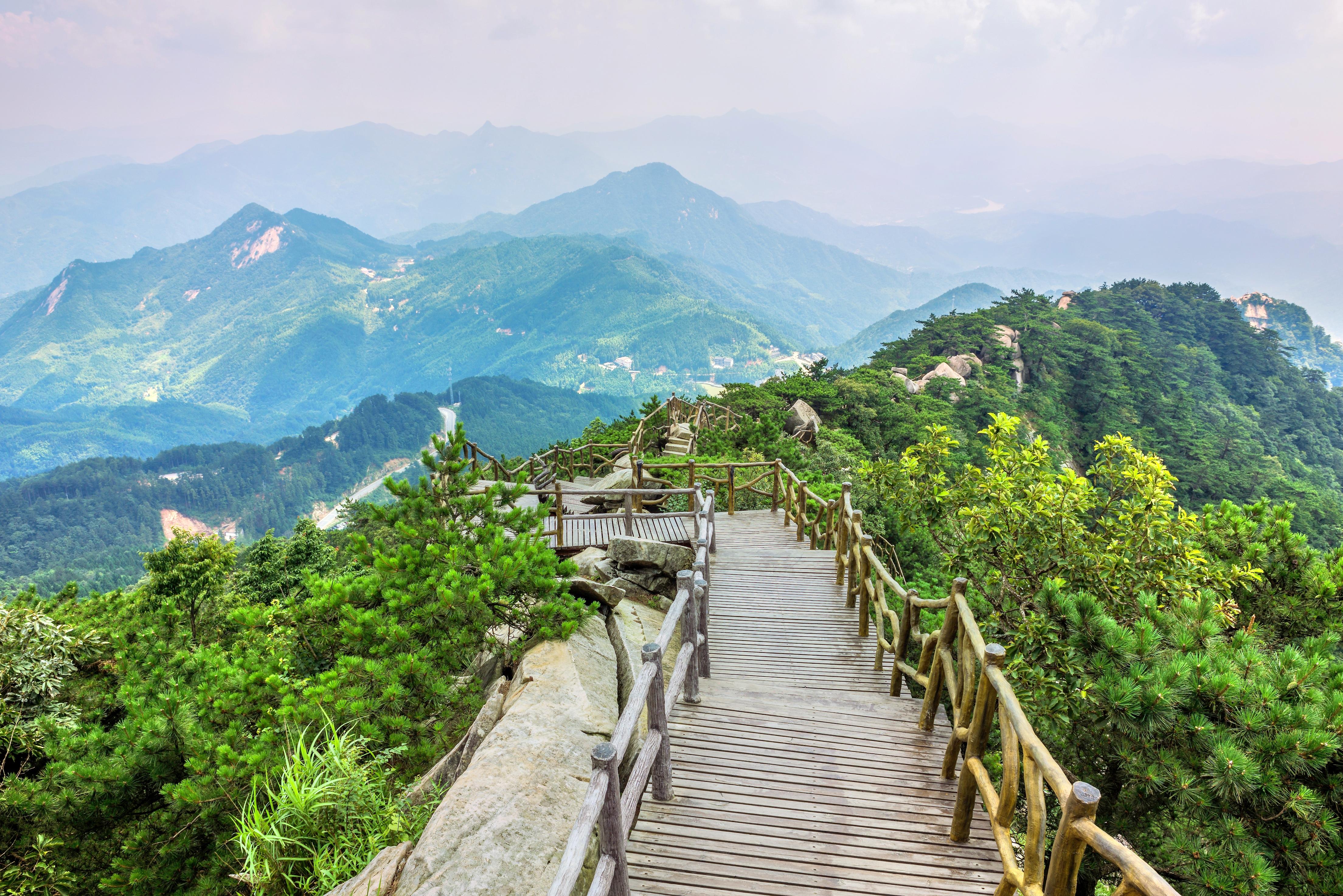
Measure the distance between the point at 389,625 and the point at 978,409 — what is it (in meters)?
34.9

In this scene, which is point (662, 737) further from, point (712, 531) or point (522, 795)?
point (712, 531)

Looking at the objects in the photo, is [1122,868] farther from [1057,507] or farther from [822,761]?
[1057,507]

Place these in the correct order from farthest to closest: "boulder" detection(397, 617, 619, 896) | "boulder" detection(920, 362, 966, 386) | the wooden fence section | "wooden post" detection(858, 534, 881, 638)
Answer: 1. "boulder" detection(920, 362, 966, 386)
2. "wooden post" detection(858, 534, 881, 638)
3. "boulder" detection(397, 617, 619, 896)
4. the wooden fence section

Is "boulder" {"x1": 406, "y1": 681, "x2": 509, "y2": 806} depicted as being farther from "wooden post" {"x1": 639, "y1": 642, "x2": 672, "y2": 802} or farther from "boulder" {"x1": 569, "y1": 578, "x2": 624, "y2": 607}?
"boulder" {"x1": 569, "y1": 578, "x2": 624, "y2": 607}

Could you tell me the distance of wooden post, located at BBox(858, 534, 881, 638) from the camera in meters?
6.50

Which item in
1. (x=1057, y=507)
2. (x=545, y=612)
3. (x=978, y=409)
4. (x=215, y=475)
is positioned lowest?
(x=215, y=475)

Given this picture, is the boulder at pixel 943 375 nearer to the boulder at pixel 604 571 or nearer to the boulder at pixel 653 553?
the boulder at pixel 653 553

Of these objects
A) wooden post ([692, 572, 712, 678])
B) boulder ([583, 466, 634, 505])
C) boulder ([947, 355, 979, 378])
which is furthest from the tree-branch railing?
boulder ([947, 355, 979, 378])

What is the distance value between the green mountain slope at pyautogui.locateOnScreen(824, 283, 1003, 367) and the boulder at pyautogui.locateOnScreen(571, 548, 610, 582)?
145598 millimetres

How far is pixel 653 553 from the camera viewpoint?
909 cm

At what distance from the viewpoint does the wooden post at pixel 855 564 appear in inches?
259

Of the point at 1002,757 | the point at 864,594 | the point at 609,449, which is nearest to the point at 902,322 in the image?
the point at 609,449

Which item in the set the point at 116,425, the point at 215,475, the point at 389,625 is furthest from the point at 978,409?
the point at 116,425

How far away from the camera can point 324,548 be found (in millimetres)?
15273
